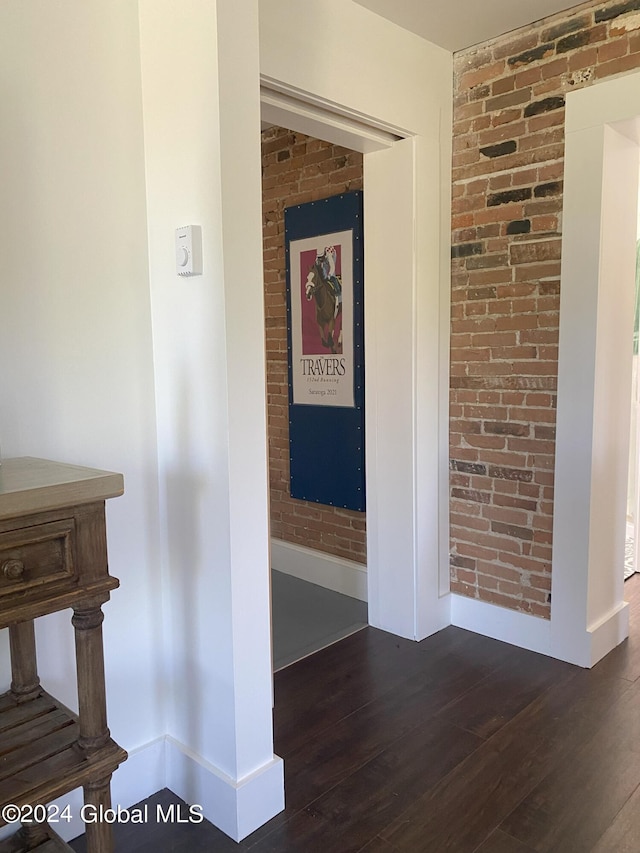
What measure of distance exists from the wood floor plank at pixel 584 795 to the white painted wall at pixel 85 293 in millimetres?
1154

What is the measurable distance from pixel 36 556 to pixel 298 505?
2.62m

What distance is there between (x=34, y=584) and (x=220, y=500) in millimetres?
580

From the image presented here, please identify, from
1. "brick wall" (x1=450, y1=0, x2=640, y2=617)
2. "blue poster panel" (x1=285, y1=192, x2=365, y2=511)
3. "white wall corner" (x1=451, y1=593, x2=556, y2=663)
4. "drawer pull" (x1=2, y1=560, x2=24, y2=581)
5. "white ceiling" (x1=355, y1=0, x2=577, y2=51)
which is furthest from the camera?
"blue poster panel" (x1=285, y1=192, x2=365, y2=511)

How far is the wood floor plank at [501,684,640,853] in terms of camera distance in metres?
1.78

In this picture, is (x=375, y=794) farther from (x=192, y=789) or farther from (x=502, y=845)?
(x=192, y=789)

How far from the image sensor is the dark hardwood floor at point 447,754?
1.78 meters

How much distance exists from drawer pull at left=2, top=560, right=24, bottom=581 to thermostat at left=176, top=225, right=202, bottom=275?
34.1 inches

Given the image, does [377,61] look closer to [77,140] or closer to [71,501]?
[77,140]

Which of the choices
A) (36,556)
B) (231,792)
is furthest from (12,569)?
(231,792)

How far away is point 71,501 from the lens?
1.25 meters

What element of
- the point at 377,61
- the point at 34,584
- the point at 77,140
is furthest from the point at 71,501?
the point at 377,61

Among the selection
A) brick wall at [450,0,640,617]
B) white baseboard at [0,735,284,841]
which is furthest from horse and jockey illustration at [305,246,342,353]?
white baseboard at [0,735,284,841]

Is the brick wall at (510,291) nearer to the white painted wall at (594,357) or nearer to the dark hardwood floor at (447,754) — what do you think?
the white painted wall at (594,357)

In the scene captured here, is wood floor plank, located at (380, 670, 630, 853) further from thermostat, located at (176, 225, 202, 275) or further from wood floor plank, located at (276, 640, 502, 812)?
thermostat, located at (176, 225, 202, 275)
